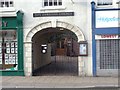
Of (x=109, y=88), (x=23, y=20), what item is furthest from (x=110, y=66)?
(x=23, y=20)

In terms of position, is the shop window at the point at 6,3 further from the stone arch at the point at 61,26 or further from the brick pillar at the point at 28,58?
the brick pillar at the point at 28,58

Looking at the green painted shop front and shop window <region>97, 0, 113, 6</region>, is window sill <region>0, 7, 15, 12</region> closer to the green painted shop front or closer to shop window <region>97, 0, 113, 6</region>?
the green painted shop front

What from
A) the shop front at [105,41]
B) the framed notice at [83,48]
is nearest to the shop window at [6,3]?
the framed notice at [83,48]

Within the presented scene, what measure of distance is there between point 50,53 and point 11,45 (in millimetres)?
9331

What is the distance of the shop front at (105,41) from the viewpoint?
15547 millimetres

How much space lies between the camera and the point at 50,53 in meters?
25.8

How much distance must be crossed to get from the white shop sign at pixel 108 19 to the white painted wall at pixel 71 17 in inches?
24.8

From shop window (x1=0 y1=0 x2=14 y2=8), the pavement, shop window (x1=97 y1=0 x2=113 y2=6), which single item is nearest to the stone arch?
shop window (x1=97 y1=0 x2=113 y2=6)

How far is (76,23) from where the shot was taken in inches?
625

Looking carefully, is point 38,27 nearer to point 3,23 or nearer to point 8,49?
point 3,23

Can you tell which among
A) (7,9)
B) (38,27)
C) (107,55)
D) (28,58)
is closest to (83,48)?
(107,55)

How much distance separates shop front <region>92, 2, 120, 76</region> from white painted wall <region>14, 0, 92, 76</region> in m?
0.30

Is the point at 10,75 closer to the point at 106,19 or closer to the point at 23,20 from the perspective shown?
the point at 23,20

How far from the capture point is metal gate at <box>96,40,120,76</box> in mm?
15703
